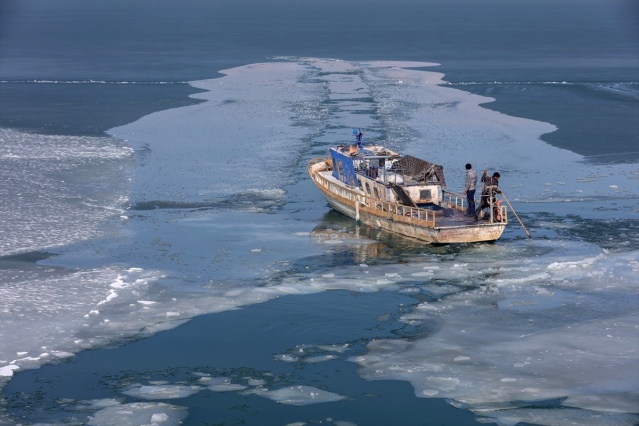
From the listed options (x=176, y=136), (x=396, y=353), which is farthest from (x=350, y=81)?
(x=396, y=353)

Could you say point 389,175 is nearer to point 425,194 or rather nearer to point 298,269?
point 425,194

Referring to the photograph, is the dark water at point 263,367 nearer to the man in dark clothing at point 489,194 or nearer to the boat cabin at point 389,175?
the man in dark clothing at point 489,194

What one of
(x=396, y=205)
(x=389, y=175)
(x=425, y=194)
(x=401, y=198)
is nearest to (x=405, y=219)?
(x=396, y=205)

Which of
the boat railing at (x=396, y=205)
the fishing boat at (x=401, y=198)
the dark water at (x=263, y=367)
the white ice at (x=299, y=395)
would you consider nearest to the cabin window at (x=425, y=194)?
the fishing boat at (x=401, y=198)

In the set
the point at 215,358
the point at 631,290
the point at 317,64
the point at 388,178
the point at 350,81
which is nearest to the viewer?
the point at 215,358

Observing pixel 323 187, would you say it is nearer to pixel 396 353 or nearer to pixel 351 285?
pixel 351 285

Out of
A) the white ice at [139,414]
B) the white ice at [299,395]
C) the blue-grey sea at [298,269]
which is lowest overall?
the white ice at [139,414]

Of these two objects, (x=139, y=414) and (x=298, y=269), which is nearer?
(x=139, y=414)
